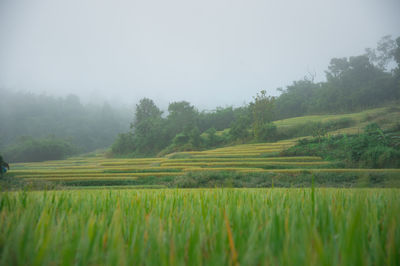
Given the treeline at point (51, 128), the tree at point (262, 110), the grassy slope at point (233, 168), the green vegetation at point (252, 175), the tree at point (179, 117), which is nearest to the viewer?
the green vegetation at point (252, 175)

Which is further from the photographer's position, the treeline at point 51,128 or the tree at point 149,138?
the treeline at point 51,128

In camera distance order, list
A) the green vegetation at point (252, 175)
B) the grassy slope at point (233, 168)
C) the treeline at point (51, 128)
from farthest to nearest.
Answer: the treeline at point (51, 128) < the grassy slope at point (233, 168) < the green vegetation at point (252, 175)

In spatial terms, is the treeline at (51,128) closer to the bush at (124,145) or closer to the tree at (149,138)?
the bush at (124,145)

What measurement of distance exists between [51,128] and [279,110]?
2464 inches

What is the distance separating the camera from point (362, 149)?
53.4 feet

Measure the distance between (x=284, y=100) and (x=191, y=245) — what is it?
42193 mm

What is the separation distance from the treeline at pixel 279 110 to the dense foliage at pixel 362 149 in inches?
85.2

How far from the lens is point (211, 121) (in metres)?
41.7

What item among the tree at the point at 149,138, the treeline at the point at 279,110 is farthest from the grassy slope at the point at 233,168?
the tree at the point at 149,138

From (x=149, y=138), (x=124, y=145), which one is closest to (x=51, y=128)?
(x=124, y=145)

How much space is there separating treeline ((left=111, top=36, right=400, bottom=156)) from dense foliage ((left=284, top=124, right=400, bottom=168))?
2.16 m

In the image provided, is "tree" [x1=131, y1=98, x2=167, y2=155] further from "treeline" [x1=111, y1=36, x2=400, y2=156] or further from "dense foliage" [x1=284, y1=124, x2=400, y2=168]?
"dense foliage" [x1=284, y1=124, x2=400, y2=168]

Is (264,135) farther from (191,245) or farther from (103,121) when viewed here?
(103,121)

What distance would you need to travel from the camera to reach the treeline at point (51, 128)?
3878 centimetres
